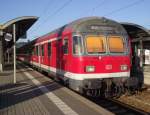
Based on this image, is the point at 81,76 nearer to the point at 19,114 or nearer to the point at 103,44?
the point at 103,44

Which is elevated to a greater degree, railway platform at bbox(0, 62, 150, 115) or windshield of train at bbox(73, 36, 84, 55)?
windshield of train at bbox(73, 36, 84, 55)

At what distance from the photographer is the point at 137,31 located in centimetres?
1920

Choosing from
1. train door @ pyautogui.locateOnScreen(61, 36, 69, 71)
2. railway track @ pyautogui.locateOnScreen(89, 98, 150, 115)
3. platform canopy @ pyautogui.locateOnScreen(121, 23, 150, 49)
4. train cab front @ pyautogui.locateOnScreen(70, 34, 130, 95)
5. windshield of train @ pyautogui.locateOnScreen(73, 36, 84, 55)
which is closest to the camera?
railway track @ pyautogui.locateOnScreen(89, 98, 150, 115)

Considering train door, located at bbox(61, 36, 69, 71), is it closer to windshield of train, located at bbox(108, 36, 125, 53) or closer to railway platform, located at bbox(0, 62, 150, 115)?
railway platform, located at bbox(0, 62, 150, 115)

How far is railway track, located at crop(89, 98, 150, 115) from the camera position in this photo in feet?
36.0

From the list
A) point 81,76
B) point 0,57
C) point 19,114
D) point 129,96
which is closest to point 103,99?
point 129,96

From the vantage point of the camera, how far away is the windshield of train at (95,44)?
12.7 m

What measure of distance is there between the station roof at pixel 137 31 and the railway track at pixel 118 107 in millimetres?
5355

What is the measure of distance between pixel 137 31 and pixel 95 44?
7.03m

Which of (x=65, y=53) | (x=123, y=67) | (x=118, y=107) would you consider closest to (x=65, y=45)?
(x=65, y=53)

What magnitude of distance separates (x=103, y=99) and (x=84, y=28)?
308 cm

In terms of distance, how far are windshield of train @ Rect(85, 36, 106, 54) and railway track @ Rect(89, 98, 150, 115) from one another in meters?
2.00

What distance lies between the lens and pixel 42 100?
11258 mm

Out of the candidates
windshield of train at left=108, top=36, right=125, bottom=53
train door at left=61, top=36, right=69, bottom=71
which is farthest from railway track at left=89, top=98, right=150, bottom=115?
windshield of train at left=108, top=36, right=125, bottom=53
